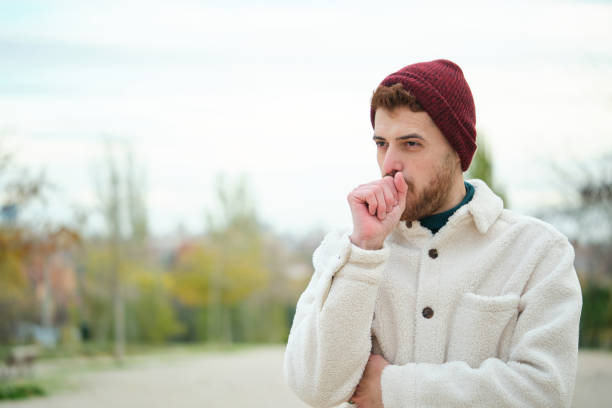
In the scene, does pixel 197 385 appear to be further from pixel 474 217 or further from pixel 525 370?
pixel 525 370

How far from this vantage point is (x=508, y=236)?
1.96 m

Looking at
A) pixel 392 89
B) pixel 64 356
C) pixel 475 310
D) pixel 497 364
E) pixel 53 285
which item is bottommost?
pixel 64 356

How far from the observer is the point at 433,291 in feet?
6.30

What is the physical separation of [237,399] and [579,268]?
10.3 meters

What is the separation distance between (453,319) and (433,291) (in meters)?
0.10

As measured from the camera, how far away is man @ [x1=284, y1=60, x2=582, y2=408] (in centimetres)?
175

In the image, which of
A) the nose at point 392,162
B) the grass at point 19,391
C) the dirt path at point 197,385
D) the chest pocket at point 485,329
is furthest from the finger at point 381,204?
the grass at point 19,391

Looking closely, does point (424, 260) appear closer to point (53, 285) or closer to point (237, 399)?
point (237, 399)

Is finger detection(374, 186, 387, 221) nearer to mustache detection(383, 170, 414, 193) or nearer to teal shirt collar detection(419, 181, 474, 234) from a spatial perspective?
mustache detection(383, 170, 414, 193)

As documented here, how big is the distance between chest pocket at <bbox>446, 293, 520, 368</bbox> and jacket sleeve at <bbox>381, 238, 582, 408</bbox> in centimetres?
3

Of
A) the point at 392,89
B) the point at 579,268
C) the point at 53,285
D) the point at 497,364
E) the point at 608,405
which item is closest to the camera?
the point at 497,364

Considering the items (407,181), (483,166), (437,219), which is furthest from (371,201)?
(483,166)

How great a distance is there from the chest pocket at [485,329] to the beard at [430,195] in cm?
30

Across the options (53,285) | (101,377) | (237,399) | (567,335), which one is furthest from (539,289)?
(53,285)
